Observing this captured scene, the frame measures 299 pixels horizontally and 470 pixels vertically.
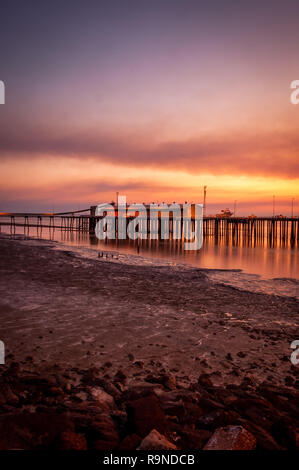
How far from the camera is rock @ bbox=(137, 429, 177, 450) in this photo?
254 cm

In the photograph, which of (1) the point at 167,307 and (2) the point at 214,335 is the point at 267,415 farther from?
(1) the point at 167,307

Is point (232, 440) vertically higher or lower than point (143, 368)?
higher

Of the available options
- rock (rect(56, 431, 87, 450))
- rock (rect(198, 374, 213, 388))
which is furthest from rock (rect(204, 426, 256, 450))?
rock (rect(198, 374, 213, 388))

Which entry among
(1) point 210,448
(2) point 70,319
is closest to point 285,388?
(1) point 210,448

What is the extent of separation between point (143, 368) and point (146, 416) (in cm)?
158

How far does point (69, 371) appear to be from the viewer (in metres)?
4.32

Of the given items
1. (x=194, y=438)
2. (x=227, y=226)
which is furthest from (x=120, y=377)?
(x=227, y=226)

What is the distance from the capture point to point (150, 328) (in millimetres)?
6445

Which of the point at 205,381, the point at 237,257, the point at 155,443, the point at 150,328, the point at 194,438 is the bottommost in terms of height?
the point at 237,257

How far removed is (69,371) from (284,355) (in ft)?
12.7

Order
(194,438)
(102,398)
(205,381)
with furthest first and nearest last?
(205,381) < (102,398) < (194,438)

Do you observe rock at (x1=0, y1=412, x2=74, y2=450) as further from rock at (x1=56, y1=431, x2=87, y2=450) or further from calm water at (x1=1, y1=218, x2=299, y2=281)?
calm water at (x1=1, y1=218, x2=299, y2=281)

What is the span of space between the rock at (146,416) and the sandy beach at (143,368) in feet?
0.04

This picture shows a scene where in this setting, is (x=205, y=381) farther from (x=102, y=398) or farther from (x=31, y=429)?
(x=31, y=429)
